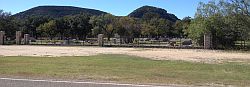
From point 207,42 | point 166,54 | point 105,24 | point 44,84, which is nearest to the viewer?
point 44,84

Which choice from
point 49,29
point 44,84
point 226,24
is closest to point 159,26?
point 49,29

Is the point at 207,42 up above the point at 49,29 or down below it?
below

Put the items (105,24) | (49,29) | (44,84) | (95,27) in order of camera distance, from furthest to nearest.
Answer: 1. (49,29)
2. (105,24)
3. (95,27)
4. (44,84)

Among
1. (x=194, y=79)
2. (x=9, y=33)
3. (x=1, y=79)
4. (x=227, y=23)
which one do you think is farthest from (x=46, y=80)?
(x=9, y=33)

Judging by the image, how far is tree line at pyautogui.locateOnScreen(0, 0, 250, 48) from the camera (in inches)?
1949

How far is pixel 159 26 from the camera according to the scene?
119125 millimetres

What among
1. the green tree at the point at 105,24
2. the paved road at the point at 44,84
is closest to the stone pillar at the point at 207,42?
the paved road at the point at 44,84

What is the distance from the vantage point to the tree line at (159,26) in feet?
162

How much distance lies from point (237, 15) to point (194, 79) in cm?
3593

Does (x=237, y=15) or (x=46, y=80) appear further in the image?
(x=237, y=15)

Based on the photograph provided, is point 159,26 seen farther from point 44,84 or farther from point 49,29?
point 44,84

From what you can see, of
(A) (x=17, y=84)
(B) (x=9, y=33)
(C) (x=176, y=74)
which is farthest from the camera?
(B) (x=9, y=33)

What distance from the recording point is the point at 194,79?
15000 mm

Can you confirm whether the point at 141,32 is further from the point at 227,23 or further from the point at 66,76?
the point at 66,76
